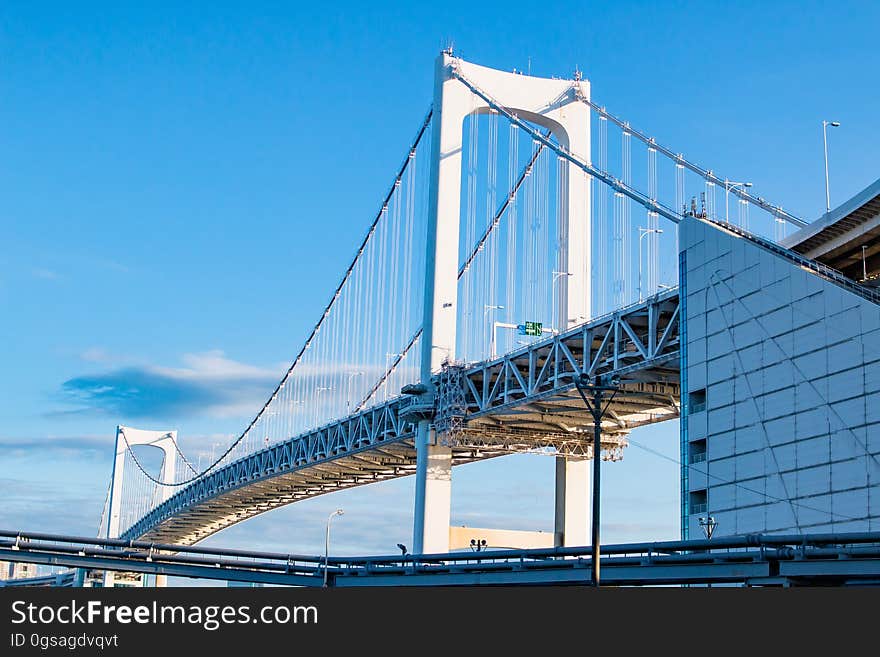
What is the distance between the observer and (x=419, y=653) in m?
22.8

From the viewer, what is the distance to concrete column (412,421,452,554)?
2554 inches

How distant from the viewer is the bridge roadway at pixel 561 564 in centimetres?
3105

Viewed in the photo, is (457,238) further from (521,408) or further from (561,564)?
(561,564)

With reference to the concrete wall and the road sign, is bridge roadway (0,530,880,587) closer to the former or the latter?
the concrete wall

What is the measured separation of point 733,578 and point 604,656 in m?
11.2

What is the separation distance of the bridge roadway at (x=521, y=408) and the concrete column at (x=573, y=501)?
3.16 ft

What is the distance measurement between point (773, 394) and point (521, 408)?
67.3 ft

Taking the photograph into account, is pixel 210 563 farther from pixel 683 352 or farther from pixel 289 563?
pixel 683 352

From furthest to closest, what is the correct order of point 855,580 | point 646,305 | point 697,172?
point 697,172
point 646,305
point 855,580

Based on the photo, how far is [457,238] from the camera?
66.4 m

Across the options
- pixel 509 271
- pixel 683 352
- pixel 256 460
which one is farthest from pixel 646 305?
pixel 256 460

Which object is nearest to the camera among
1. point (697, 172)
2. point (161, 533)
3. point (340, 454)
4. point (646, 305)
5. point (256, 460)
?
point (646, 305)

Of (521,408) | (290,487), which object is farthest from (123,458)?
(521,408)

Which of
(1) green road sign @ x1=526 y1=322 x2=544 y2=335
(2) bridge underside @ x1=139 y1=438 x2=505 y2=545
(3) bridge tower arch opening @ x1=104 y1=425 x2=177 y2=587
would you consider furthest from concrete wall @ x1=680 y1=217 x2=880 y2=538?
(3) bridge tower arch opening @ x1=104 y1=425 x2=177 y2=587
